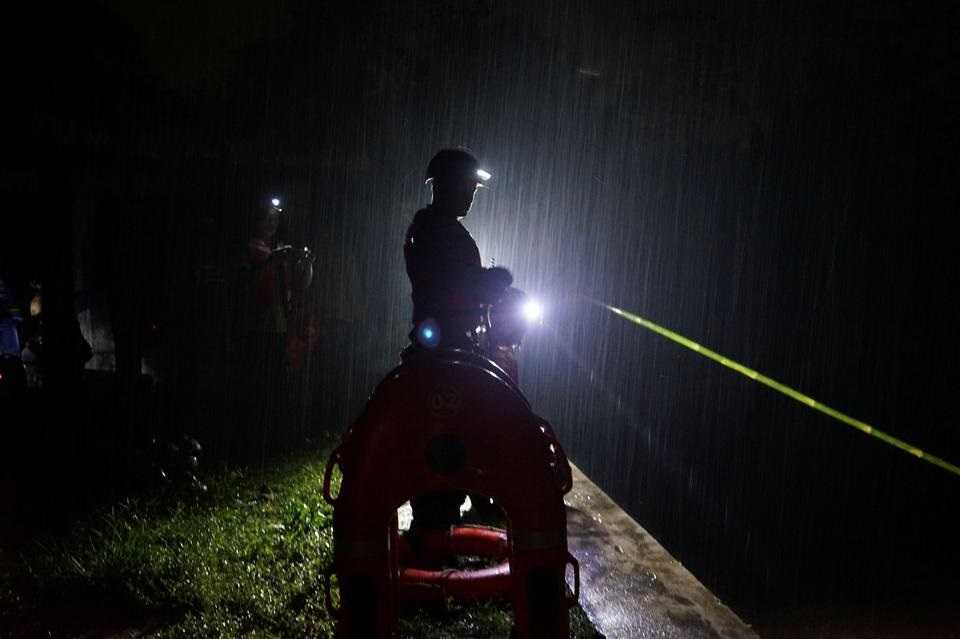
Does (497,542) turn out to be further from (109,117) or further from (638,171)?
(638,171)

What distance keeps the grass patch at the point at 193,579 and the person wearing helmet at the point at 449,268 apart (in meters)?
1.73

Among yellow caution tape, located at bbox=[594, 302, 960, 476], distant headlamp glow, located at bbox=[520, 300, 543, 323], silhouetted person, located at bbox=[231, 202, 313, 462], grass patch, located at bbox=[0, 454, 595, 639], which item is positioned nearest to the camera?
grass patch, located at bbox=[0, 454, 595, 639]

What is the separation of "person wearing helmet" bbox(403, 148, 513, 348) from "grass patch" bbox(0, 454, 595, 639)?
68.0 inches

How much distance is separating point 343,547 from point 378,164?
37.5 feet

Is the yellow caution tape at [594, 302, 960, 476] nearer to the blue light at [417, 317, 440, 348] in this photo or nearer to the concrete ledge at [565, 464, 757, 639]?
the concrete ledge at [565, 464, 757, 639]

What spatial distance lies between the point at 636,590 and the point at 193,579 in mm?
2976

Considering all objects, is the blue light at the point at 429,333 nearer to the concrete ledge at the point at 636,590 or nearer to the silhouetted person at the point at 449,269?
the silhouetted person at the point at 449,269

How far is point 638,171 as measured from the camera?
57.4 feet

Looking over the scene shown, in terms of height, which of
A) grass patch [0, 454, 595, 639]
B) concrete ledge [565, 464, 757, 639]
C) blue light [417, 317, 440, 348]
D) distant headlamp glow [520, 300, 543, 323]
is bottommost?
grass patch [0, 454, 595, 639]

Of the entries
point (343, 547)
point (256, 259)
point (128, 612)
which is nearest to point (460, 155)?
point (343, 547)

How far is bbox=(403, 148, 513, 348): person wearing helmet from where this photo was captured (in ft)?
11.4

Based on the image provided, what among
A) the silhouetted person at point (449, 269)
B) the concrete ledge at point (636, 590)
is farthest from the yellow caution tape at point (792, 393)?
the silhouetted person at point (449, 269)

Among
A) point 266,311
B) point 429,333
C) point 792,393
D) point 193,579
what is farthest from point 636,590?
point 792,393

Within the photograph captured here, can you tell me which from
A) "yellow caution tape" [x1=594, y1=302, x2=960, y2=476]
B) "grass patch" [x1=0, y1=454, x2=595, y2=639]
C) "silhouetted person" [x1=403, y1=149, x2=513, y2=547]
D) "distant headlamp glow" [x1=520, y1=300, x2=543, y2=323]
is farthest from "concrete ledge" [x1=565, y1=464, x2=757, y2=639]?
"yellow caution tape" [x1=594, y1=302, x2=960, y2=476]
